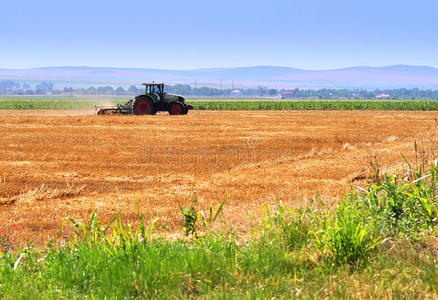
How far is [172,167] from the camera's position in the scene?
14.3m

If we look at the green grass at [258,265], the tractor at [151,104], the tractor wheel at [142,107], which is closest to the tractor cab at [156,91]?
the tractor at [151,104]

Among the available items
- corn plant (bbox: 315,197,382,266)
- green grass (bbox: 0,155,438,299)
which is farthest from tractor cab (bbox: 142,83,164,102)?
corn plant (bbox: 315,197,382,266)

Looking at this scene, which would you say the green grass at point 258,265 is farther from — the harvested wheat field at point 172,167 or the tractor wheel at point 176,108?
the tractor wheel at point 176,108

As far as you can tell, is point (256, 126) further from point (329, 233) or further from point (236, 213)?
point (329, 233)

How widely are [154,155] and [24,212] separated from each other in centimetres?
683

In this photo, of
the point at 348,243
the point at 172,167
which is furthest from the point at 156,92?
the point at 348,243

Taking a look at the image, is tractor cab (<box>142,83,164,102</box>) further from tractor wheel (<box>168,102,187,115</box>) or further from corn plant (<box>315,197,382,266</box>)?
corn plant (<box>315,197,382,266</box>)

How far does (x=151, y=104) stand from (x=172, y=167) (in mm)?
18759

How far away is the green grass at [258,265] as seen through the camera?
496cm

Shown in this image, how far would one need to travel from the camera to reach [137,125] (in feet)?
83.8

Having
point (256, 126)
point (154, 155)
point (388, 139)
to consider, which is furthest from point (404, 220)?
point (256, 126)

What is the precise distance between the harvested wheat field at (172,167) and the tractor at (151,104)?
744cm

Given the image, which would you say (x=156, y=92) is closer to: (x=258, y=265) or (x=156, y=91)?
(x=156, y=91)

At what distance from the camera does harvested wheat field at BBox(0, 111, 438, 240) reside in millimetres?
9750
